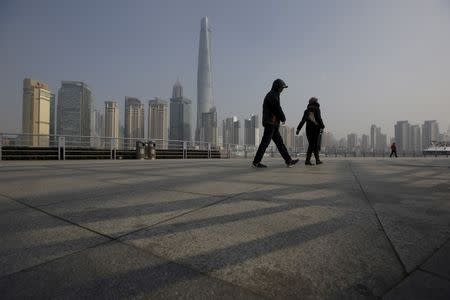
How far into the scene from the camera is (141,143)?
17.0 meters

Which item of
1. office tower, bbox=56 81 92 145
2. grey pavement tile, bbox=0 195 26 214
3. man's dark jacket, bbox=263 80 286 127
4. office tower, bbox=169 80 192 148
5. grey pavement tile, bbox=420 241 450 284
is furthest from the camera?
office tower, bbox=169 80 192 148

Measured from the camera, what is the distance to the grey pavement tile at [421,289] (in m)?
0.85

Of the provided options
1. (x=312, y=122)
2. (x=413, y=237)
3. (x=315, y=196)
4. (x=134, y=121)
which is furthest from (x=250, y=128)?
(x=413, y=237)

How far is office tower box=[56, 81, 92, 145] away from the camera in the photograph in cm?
6569

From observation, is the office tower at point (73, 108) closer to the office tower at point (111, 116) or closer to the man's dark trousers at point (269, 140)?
the office tower at point (111, 116)

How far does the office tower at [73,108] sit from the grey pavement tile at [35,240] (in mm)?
69115

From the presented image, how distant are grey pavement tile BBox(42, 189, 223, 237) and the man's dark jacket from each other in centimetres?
370

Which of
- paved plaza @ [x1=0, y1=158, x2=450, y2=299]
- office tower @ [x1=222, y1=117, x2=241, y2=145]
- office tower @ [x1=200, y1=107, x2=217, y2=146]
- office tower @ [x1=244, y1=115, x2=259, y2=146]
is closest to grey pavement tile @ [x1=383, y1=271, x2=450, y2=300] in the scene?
paved plaza @ [x1=0, y1=158, x2=450, y2=299]

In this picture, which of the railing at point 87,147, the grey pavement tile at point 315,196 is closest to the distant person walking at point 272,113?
the grey pavement tile at point 315,196

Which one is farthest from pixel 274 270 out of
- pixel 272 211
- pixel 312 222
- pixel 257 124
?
pixel 257 124

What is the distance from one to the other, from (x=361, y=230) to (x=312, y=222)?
10.8 inches

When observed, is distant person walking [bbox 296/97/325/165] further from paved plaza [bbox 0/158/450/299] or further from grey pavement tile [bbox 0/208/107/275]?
grey pavement tile [bbox 0/208/107/275]

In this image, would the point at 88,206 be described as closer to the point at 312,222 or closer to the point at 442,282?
the point at 312,222

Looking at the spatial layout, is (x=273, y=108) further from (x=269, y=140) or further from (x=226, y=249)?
(x=226, y=249)
